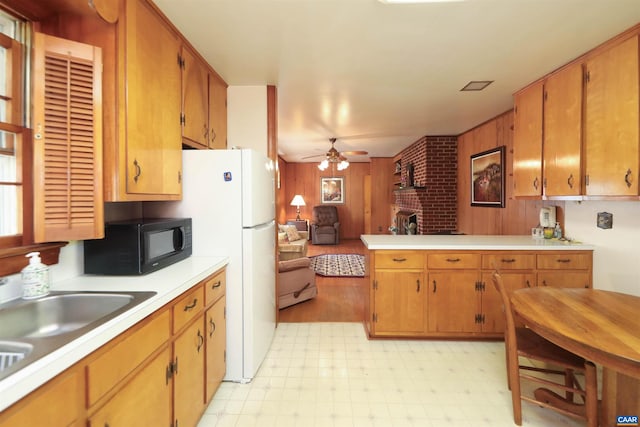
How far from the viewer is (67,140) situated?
1257 mm

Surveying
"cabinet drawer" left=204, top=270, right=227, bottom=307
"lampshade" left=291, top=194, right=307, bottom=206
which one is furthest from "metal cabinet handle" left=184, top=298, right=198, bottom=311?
"lampshade" left=291, top=194, right=307, bottom=206

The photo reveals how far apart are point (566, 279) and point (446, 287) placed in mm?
1004

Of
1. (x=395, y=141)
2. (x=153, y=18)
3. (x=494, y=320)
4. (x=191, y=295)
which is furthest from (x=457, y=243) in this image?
(x=395, y=141)

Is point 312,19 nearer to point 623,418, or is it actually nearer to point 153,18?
point 153,18

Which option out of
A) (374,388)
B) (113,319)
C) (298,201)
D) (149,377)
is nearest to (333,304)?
(374,388)

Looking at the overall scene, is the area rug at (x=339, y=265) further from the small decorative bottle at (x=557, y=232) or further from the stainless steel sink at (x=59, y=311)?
the stainless steel sink at (x=59, y=311)

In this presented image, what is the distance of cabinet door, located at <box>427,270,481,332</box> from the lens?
2.52 m

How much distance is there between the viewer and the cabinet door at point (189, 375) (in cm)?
134

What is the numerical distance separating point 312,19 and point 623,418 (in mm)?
2646

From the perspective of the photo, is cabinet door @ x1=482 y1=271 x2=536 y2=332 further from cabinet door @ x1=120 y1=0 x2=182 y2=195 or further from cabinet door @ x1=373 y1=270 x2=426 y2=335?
cabinet door @ x1=120 y1=0 x2=182 y2=195

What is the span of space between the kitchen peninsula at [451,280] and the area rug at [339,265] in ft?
6.84

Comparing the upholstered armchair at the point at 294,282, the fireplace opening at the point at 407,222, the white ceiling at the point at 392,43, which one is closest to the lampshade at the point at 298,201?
the fireplace opening at the point at 407,222

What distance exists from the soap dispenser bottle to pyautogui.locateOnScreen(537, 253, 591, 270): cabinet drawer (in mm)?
3356

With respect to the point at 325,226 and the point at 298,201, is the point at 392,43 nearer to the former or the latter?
the point at 325,226
